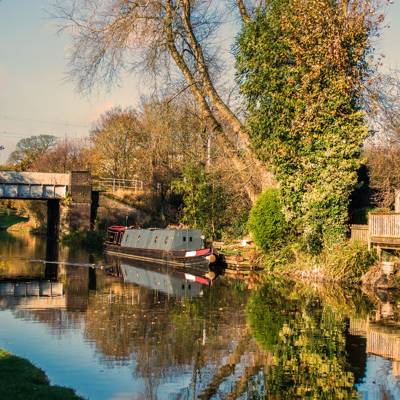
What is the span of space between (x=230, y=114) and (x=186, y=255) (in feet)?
24.8

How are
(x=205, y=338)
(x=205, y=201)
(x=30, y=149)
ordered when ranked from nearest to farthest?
1. (x=205, y=338)
2. (x=205, y=201)
3. (x=30, y=149)

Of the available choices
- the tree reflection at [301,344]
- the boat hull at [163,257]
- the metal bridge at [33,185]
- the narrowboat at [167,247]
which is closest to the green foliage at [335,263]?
the tree reflection at [301,344]

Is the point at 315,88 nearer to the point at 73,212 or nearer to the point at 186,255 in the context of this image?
the point at 186,255

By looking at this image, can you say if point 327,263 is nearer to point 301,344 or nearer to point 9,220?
point 301,344

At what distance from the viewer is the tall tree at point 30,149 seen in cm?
9444

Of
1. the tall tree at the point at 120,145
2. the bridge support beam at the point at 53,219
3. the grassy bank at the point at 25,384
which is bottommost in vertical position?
the grassy bank at the point at 25,384

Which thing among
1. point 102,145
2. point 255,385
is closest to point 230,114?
point 255,385

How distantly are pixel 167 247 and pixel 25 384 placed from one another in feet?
85.9

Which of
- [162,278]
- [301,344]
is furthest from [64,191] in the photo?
[301,344]

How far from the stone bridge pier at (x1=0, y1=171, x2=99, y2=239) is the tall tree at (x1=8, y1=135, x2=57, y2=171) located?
3744 cm

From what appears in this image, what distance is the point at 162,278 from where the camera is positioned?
1164 inches

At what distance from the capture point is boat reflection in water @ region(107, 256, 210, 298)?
25.0m

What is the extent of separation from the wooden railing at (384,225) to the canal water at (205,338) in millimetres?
2770

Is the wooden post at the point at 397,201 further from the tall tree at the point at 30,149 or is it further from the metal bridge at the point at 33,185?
the tall tree at the point at 30,149
